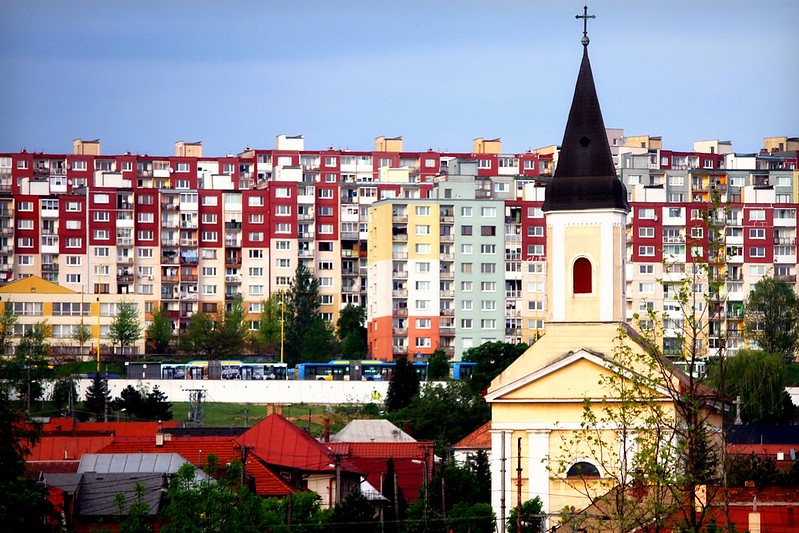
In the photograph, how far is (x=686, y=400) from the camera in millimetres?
25047

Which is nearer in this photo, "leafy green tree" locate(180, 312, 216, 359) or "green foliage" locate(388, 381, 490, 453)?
"green foliage" locate(388, 381, 490, 453)

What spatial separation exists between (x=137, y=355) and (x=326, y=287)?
760 inches

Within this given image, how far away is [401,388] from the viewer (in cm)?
10738

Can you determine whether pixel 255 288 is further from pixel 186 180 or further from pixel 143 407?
pixel 143 407

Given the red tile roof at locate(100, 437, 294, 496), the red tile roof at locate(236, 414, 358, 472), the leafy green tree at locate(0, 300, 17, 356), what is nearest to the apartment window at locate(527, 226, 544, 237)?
the leafy green tree at locate(0, 300, 17, 356)

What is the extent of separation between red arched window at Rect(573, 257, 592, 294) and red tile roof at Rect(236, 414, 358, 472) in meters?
12.0

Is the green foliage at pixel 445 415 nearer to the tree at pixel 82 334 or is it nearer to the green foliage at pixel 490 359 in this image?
the green foliage at pixel 490 359

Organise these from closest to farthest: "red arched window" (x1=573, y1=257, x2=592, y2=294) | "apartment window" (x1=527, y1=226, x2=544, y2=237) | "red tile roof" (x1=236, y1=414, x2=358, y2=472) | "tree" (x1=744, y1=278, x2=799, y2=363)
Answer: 1. "red arched window" (x1=573, y1=257, x2=592, y2=294)
2. "red tile roof" (x1=236, y1=414, x2=358, y2=472)
3. "tree" (x1=744, y1=278, x2=799, y2=363)
4. "apartment window" (x1=527, y1=226, x2=544, y2=237)

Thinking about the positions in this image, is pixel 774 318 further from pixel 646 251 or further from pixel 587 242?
pixel 587 242

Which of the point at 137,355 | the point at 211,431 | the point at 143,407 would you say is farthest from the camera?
the point at 137,355

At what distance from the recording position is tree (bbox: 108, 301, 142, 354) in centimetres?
13600

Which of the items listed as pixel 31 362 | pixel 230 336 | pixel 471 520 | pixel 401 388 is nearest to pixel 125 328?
pixel 230 336

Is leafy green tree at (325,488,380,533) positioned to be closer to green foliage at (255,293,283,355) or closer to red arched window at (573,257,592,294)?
red arched window at (573,257,592,294)

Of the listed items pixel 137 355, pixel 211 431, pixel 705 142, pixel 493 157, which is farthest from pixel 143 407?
pixel 705 142
